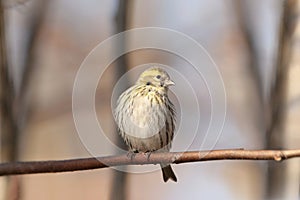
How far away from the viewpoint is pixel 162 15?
110 inches

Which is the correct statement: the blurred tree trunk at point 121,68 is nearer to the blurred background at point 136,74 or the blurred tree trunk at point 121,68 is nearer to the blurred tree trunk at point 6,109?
the blurred background at point 136,74

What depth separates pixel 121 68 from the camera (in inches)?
80.4

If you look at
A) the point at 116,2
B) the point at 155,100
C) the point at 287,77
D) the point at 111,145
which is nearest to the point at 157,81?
the point at 155,100

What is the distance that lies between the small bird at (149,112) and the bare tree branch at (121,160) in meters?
0.52

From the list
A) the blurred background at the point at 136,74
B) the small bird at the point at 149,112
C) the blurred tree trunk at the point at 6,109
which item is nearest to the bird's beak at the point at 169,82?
the small bird at the point at 149,112

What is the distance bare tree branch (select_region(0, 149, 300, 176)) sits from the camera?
76 centimetres

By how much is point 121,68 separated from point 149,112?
537 millimetres

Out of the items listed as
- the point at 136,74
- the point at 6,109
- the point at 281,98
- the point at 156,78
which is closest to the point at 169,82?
the point at 156,78

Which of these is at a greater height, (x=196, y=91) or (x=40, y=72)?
(x=40, y=72)

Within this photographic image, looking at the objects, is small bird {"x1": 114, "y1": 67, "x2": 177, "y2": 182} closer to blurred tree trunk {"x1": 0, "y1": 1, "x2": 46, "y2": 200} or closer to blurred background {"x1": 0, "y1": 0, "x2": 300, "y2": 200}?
blurred background {"x1": 0, "y1": 0, "x2": 300, "y2": 200}

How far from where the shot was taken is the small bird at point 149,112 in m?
1.51

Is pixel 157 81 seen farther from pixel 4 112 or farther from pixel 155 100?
pixel 4 112

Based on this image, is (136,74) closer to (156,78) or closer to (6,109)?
(156,78)

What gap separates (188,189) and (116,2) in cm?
74
